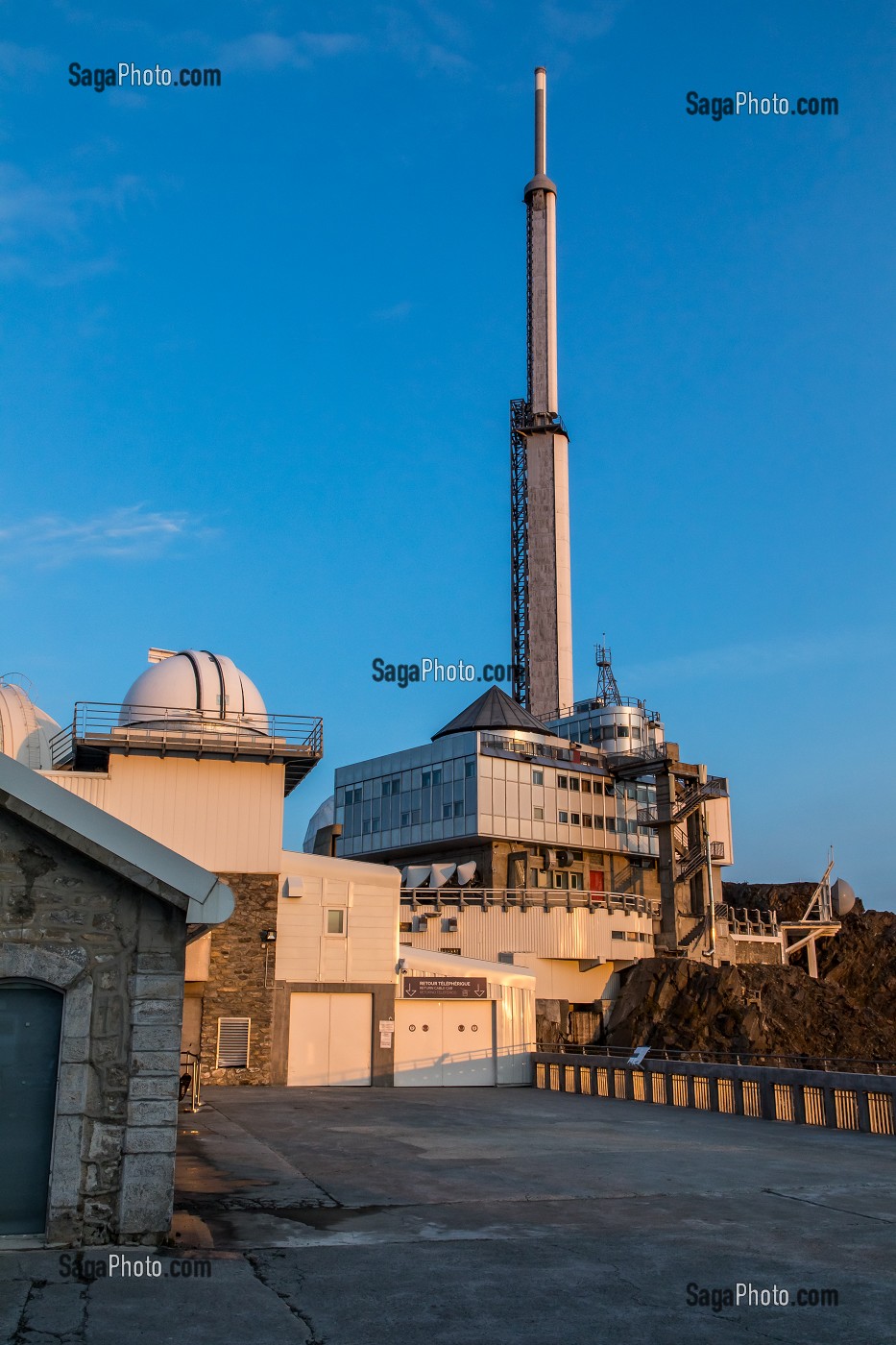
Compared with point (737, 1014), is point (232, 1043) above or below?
below

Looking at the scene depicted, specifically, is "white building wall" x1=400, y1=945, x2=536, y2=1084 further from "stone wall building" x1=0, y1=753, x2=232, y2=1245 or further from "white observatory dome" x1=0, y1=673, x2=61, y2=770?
"stone wall building" x1=0, y1=753, x2=232, y2=1245

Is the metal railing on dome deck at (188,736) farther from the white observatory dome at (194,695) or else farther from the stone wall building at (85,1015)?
the stone wall building at (85,1015)

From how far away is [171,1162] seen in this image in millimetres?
9773

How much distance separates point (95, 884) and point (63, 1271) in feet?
9.95

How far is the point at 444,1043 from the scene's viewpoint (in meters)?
33.8

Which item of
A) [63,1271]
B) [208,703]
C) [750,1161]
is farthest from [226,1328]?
[208,703]

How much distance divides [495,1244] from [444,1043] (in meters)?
24.8

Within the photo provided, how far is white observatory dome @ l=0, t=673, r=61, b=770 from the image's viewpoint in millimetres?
35375

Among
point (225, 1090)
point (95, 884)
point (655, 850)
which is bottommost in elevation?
point (225, 1090)

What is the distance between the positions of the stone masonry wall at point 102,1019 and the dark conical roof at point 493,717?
176 ft

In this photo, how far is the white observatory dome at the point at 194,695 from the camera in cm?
3322

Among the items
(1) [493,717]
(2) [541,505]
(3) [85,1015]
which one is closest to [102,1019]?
(3) [85,1015]

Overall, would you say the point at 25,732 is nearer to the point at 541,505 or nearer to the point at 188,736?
the point at 188,736

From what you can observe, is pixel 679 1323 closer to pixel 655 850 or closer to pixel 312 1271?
pixel 312 1271
